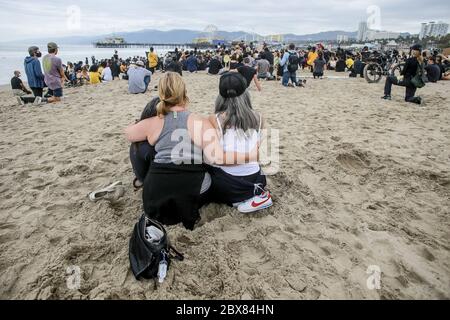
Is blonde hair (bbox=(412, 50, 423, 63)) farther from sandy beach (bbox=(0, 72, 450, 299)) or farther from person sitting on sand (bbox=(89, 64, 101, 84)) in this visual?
person sitting on sand (bbox=(89, 64, 101, 84))

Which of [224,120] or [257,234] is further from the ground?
[224,120]

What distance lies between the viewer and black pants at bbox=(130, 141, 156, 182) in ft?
8.41

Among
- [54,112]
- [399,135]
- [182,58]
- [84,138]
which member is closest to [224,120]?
[84,138]

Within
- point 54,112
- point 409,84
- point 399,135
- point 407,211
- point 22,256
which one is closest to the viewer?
point 22,256

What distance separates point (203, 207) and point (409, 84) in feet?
23.8

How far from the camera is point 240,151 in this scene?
8.34 ft

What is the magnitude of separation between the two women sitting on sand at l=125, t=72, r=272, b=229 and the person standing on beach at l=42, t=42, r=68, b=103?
21.2 ft

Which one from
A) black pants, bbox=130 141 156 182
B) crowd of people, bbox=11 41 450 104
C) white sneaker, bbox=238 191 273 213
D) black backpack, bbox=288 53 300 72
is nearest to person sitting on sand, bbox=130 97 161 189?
black pants, bbox=130 141 156 182

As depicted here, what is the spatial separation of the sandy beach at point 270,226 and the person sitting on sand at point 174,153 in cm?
29

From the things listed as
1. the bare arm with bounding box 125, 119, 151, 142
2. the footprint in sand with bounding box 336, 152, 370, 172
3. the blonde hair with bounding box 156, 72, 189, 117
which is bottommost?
the footprint in sand with bounding box 336, 152, 370, 172

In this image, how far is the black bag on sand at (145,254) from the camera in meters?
1.93

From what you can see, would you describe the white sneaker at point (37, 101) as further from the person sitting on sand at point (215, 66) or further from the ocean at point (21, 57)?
the ocean at point (21, 57)
